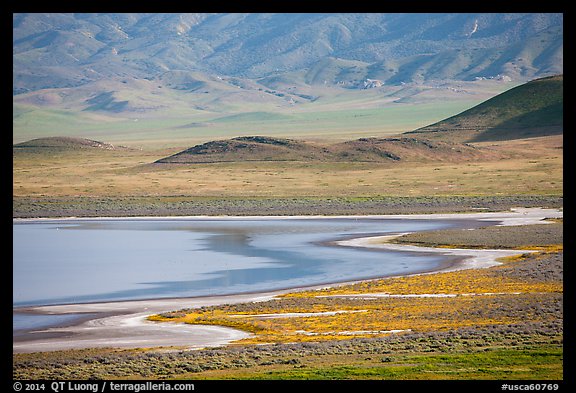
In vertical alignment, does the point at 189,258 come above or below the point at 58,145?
below

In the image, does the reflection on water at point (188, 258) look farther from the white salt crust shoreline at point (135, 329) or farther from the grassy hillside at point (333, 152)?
the grassy hillside at point (333, 152)

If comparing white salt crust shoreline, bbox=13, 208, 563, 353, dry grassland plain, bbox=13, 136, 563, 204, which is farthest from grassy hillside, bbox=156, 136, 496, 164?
white salt crust shoreline, bbox=13, 208, 563, 353

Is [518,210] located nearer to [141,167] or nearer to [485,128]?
[141,167]

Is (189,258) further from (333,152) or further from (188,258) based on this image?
(333,152)

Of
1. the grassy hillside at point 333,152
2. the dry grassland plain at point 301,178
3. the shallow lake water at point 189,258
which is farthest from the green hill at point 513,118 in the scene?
the shallow lake water at point 189,258

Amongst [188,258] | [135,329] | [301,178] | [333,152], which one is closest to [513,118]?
[333,152]

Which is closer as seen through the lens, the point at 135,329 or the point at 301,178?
the point at 135,329
